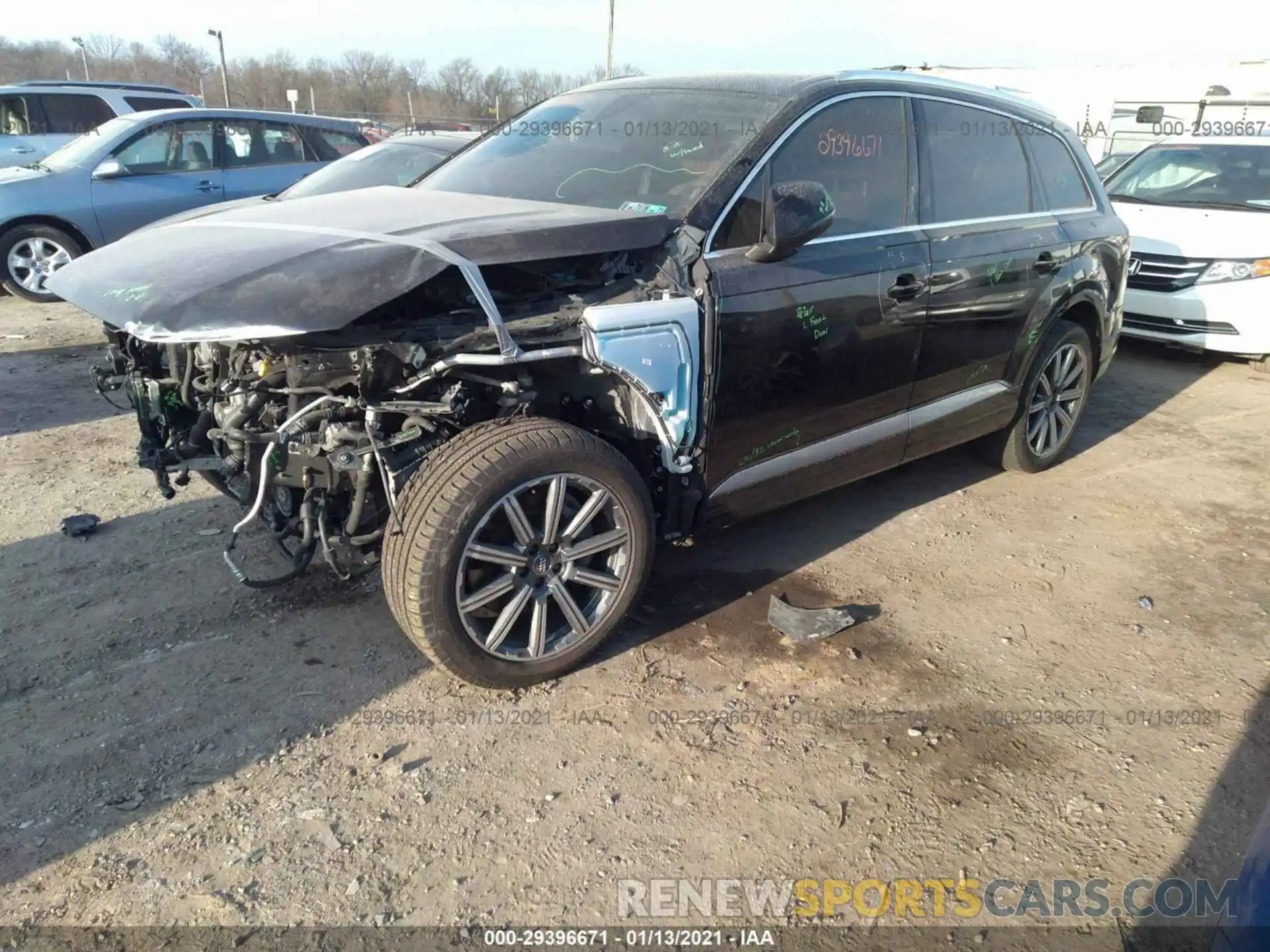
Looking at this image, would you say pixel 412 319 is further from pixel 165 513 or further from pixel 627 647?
pixel 165 513

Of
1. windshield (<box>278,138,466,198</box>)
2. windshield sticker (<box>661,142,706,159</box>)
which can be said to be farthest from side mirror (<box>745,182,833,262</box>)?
windshield (<box>278,138,466,198</box>)

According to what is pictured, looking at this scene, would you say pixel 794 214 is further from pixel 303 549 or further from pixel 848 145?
pixel 303 549

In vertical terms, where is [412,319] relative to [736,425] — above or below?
above

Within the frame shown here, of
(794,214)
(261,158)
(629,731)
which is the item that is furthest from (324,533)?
(261,158)

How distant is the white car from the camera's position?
6.89 metres

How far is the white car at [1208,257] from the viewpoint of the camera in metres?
6.89

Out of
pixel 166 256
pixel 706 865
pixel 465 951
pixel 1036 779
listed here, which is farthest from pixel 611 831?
pixel 166 256

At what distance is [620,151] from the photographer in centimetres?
353

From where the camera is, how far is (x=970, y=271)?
3.90 m

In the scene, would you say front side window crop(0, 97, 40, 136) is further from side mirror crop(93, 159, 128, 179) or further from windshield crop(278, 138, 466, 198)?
windshield crop(278, 138, 466, 198)

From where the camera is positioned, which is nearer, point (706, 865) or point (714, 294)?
point (706, 865)

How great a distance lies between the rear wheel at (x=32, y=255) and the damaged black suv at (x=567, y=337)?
575 centimetres

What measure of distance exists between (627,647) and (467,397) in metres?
1.09

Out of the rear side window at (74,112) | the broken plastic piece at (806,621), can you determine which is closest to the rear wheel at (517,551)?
the broken plastic piece at (806,621)
